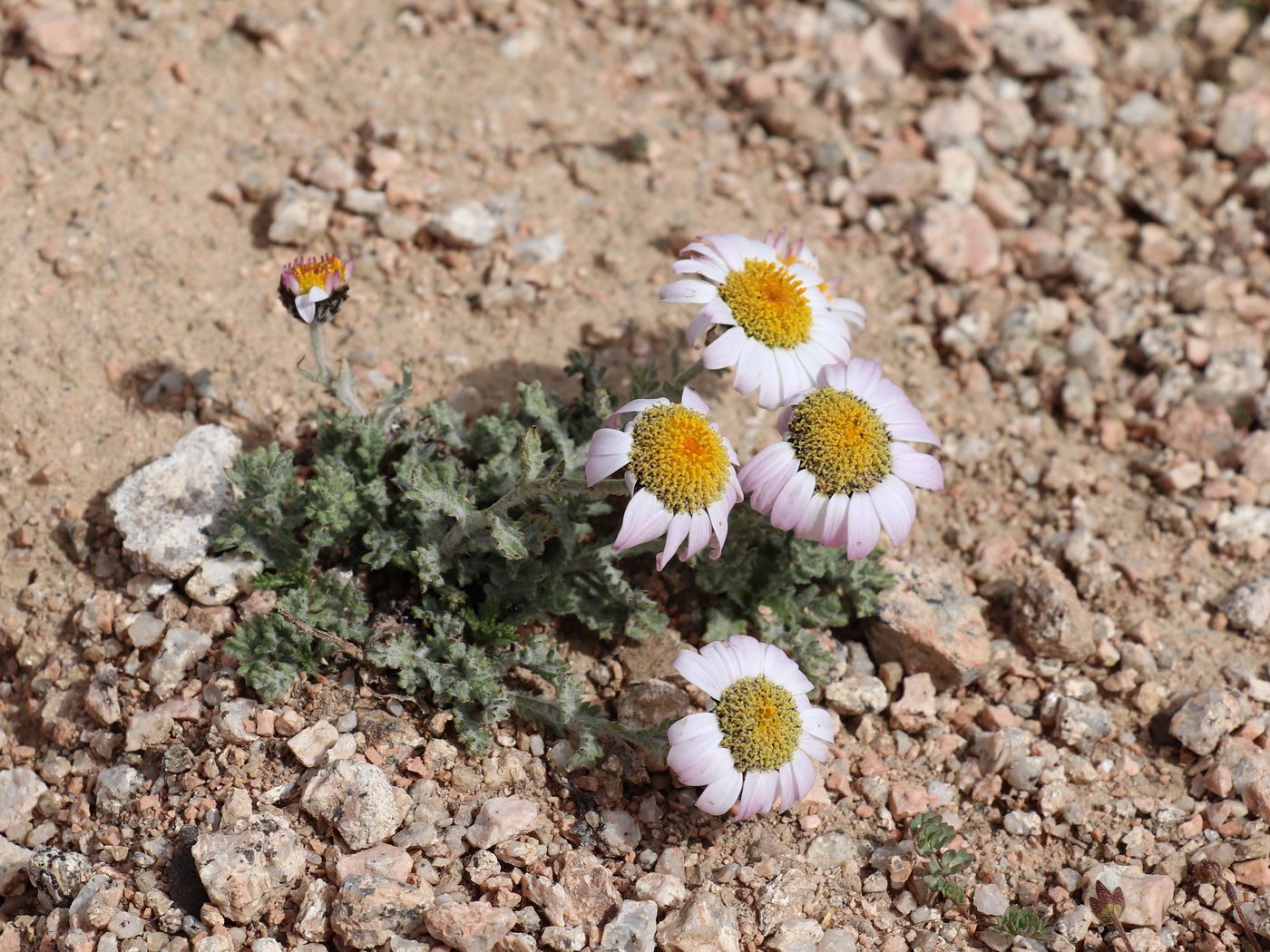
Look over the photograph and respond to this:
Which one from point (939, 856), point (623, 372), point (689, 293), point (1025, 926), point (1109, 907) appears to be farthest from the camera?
point (623, 372)

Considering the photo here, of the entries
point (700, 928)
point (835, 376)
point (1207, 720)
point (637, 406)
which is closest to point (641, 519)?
point (637, 406)

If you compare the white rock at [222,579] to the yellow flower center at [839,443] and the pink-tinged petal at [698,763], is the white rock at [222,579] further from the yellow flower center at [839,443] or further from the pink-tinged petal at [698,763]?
the yellow flower center at [839,443]

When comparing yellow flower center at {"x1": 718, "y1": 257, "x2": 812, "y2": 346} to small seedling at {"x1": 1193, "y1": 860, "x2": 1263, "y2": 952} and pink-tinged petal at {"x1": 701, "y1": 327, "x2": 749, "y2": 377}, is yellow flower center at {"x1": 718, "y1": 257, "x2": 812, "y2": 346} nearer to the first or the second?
pink-tinged petal at {"x1": 701, "y1": 327, "x2": 749, "y2": 377}

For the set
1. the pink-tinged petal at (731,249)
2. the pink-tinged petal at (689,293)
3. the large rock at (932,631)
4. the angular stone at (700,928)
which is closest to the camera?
the angular stone at (700,928)

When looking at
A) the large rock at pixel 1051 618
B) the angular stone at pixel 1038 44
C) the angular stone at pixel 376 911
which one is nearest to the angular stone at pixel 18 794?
the angular stone at pixel 376 911

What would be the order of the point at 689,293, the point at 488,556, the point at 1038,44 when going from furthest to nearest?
the point at 1038,44
the point at 488,556
the point at 689,293

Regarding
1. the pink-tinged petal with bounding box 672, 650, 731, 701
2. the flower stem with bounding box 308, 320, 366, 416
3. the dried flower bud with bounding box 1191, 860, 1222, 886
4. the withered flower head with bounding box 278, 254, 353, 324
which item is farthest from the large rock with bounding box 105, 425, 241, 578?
the dried flower bud with bounding box 1191, 860, 1222, 886

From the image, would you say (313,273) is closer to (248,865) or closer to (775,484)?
(775,484)
